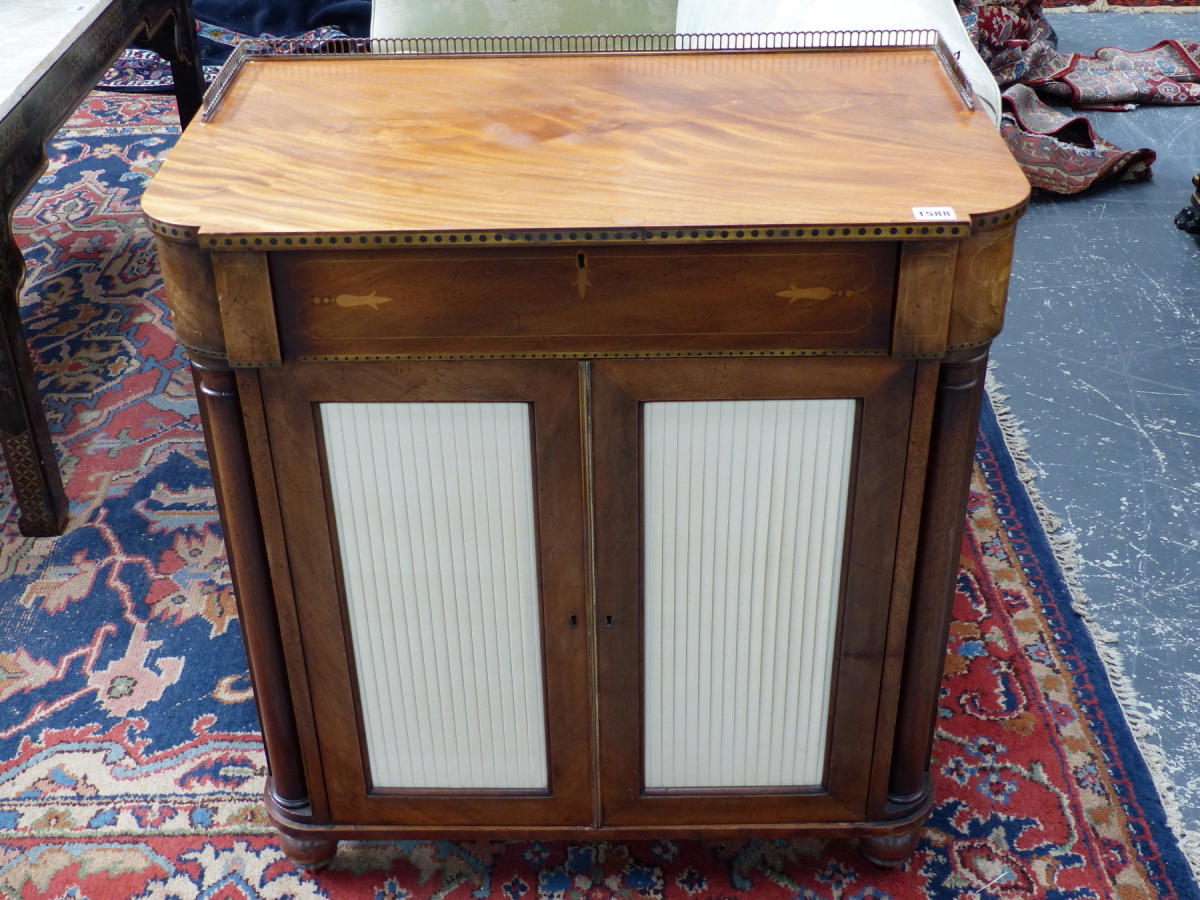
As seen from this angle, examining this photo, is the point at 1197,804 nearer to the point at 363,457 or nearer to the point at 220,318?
the point at 363,457

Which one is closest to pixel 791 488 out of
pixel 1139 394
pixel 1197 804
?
pixel 1197 804

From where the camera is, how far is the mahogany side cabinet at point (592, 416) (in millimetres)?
917

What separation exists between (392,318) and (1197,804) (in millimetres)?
1092

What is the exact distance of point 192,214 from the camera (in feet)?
2.96

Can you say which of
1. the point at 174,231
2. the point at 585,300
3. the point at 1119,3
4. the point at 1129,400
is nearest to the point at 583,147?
the point at 585,300

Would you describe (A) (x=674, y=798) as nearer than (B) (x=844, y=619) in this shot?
No

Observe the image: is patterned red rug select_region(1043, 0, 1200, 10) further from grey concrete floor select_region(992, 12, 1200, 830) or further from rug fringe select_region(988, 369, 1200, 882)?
rug fringe select_region(988, 369, 1200, 882)

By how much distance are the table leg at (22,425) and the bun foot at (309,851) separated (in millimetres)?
797

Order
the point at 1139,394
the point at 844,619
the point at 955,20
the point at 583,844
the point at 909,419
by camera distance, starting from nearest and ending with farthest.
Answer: the point at 909,419 → the point at 844,619 → the point at 583,844 → the point at 955,20 → the point at 1139,394

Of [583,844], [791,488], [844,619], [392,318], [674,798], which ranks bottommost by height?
[583,844]

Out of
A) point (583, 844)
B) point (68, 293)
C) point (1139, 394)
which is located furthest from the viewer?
point (68, 293)

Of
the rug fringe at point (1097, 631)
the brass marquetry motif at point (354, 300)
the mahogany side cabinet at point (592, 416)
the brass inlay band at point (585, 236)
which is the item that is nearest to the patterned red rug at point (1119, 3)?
the rug fringe at point (1097, 631)

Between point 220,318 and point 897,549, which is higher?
point 220,318

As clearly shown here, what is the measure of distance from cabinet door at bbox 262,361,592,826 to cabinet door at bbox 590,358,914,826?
39 millimetres
